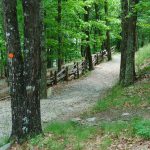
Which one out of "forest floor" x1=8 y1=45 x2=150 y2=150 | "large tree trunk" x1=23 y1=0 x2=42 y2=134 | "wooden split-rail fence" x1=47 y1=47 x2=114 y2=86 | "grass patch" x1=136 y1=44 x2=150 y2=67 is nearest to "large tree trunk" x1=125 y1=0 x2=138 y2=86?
"forest floor" x1=8 y1=45 x2=150 y2=150

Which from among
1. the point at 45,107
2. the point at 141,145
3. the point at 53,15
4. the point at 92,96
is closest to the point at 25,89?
the point at 141,145

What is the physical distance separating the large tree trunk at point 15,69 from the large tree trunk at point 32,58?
163 millimetres

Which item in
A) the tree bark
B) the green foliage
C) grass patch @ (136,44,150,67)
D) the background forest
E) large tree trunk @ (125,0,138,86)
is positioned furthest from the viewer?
grass patch @ (136,44,150,67)

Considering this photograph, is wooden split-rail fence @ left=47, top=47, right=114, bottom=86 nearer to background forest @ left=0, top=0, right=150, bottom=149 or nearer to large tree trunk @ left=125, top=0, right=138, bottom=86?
background forest @ left=0, top=0, right=150, bottom=149

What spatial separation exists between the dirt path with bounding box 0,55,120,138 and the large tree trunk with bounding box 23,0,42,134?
2096mm

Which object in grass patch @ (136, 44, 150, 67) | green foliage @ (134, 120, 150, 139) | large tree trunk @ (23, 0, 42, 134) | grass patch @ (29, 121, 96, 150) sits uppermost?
large tree trunk @ (23, 0, 42, 134)

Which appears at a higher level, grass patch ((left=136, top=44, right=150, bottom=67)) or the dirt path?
grass patch ((left=136, top=44, right=150, bottom=67))

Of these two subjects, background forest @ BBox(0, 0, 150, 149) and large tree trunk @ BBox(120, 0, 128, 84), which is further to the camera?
large tree trunk @ BBox(120, 0, 128, 84)

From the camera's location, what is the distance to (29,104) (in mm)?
9008

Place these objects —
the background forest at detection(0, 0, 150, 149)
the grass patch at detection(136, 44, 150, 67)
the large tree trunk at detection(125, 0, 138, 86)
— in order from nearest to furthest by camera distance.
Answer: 1. the background forest at detection(0, 0, 150, 149)
2. the large tree trunk at detection(125, 0, 138, 86)
3. the grass patch at detection(136, 44, 150, 67)

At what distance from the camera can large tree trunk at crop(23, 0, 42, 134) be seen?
341 inches

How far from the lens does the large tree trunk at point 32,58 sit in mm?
8672

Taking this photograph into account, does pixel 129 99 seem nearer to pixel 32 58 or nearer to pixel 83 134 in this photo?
pixel 83 134

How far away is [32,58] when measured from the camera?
8875 mm
